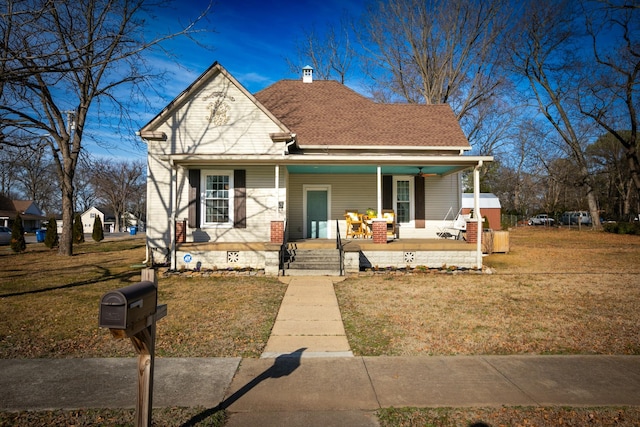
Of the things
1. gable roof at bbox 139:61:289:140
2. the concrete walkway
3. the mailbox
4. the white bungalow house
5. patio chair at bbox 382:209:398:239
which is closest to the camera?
Answer: the mailbox

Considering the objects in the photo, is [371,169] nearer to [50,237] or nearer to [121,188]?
[50,237]

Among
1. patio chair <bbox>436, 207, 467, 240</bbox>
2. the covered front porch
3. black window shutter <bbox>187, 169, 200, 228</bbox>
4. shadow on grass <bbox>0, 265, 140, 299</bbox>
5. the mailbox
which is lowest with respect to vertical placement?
shadow on grass <bbox>0, 265, 140, 299</bbox>

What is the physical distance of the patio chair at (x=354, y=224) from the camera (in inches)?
548

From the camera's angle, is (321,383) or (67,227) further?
(67,227)

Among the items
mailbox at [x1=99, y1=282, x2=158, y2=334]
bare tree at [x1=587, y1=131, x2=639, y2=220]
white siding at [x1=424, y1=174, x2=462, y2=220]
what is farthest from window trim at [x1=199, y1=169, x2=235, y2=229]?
bare tree at [x1=587, y1=131, x2=639, y2=220]

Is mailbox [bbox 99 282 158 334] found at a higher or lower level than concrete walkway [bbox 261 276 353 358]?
higher

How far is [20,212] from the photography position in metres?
52.1

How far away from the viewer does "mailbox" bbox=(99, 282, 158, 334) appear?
2371 millimetres

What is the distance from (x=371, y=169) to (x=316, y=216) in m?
2.97

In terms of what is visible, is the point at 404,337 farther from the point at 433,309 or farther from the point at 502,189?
the point at 502,189

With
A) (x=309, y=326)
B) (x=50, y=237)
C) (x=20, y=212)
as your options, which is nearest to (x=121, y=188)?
(x=20, y=212)

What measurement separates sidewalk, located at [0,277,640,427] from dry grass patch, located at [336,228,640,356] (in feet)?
1.51

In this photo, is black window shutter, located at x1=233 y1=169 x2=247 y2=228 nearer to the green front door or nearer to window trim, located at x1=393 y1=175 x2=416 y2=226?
the green front door

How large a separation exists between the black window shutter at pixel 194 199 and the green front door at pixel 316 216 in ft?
14.2
